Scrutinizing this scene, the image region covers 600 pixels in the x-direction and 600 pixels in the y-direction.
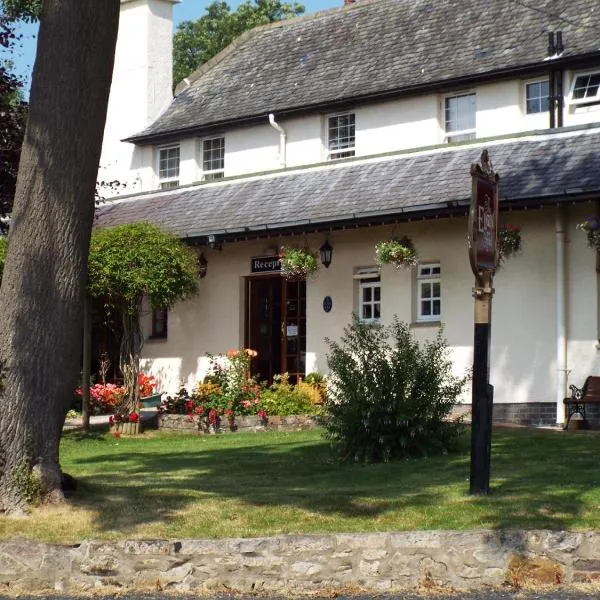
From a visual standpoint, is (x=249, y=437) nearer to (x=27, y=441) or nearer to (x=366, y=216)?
(x=366, y=216)

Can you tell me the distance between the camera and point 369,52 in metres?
24.7

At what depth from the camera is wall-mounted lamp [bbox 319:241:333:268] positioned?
2116 centimetres

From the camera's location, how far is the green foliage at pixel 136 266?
19.6 meters

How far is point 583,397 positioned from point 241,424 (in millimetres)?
5192

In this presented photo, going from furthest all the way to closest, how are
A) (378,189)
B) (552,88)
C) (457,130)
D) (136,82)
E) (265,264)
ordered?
(136,82) < (265,264) < (457,130) < (378,189) < (552,88)

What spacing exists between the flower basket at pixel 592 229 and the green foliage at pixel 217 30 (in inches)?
1225

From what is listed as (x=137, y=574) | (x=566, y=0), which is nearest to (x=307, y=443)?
(x=137, y=574)

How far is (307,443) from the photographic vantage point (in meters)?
16.3

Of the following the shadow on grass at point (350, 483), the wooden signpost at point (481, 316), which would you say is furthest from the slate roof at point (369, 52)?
the wooden signpost at point (481, 316)

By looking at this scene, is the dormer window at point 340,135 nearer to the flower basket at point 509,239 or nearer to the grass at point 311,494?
the flower basket at point 509,239

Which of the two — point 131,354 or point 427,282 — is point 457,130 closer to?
point 427,282

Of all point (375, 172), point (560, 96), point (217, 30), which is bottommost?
point (375, 172)

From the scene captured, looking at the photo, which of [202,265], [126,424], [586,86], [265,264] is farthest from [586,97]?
[126,424]

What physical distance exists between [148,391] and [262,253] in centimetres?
323
